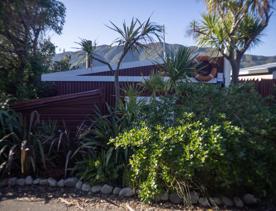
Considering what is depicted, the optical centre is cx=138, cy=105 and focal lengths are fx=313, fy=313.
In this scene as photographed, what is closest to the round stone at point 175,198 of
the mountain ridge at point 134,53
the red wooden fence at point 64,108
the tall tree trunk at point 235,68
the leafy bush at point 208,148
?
the leafy bush at point 208,148

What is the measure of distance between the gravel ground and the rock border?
116mm

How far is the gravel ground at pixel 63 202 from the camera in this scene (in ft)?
15.1

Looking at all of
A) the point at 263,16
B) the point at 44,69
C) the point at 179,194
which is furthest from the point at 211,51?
the point at 179,194

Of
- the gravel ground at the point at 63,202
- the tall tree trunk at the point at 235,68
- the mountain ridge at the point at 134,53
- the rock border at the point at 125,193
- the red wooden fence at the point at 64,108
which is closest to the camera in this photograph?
the gravel ground at the point at 63,202

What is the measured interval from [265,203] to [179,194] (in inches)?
56.2

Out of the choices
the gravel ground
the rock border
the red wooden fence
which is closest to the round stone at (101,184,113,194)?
the rock border

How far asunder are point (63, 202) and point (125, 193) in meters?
0.97

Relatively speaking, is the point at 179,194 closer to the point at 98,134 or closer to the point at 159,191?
the point at 159,191

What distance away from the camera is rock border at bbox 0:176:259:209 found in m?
4.78

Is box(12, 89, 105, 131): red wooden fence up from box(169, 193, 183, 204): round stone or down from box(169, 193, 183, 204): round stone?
up

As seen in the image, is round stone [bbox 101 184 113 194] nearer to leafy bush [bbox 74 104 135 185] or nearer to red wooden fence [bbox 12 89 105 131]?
leafy bush [bbox 74 104 135 185]

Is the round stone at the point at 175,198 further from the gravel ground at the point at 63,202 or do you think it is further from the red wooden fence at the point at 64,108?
the red wooden fence at the point at 64,108

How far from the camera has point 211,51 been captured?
478 inches

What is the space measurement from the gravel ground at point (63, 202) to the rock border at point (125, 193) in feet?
0.38
